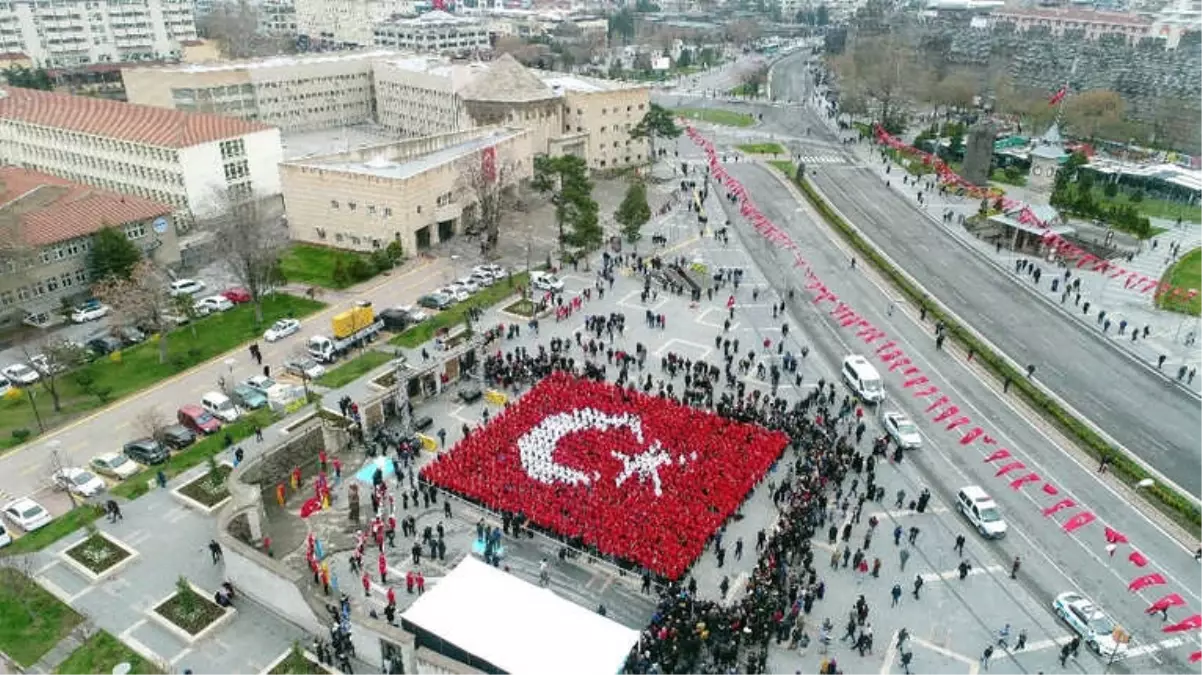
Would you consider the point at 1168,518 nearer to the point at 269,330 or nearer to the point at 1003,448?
the point at 1003,448

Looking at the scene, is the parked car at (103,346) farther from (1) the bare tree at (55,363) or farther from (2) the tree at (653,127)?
(2) the tree at (653,127)

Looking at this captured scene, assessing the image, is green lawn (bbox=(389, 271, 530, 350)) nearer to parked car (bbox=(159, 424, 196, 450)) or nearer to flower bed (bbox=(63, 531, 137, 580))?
parked car (bbox=(159, 424, 196, 450))

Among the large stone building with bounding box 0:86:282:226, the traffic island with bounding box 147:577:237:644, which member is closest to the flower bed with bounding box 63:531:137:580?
the traffic island with bounding box 147:577:237:644

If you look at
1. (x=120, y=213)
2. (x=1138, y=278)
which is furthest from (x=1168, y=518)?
(x=120, y=213)

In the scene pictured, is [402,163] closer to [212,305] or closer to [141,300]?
[212,305]

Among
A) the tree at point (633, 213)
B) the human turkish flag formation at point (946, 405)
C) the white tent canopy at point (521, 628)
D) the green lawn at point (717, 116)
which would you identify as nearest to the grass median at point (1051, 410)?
the human turkish flag formation at point (946, 405)

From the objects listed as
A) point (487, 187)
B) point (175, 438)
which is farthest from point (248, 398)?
point (487, 187)
